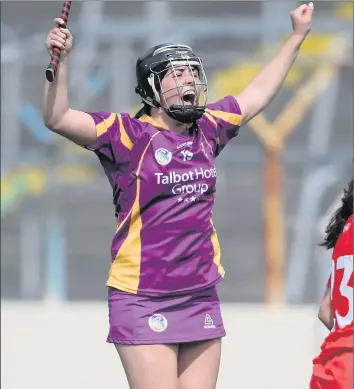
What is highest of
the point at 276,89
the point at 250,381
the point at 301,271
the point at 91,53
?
the point at 91,53

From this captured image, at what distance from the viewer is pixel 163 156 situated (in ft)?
11.6

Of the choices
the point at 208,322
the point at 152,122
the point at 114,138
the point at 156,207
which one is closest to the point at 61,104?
the point at 114,138

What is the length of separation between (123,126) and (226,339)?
296 centimetres

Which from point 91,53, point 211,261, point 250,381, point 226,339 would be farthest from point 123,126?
point 91,53

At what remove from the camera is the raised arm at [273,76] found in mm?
3869

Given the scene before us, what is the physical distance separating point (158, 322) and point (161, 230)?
29 centimetres

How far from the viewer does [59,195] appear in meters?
7.22

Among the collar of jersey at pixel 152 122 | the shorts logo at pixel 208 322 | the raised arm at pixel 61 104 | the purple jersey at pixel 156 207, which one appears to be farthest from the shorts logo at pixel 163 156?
the shorts logo at pixel 208 322

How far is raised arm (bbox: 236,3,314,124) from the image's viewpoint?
3869mm

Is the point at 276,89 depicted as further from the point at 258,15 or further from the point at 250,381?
the point at 258,15

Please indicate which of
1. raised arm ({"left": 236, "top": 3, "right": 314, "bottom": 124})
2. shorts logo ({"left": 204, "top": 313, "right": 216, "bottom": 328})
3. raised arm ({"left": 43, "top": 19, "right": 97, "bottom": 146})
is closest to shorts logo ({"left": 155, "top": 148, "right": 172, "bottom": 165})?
raised arm ({"left": 43, "top": 19, "right": 97, "bottom": 146})

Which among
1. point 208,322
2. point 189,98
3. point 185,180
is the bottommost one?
point 208,322

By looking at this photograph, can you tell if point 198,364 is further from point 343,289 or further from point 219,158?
point 219,158

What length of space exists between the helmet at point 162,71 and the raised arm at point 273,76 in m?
0.23
